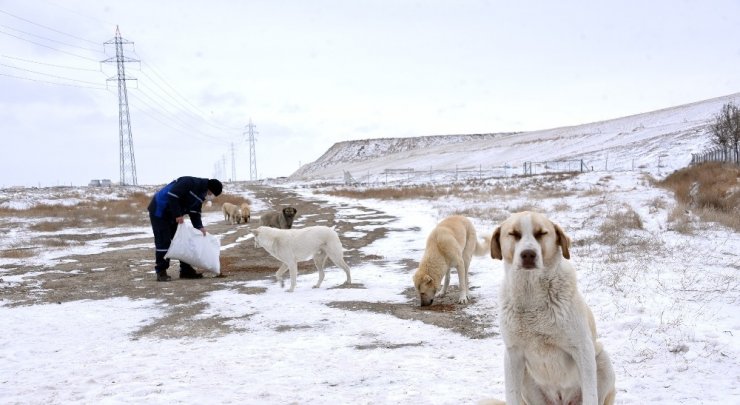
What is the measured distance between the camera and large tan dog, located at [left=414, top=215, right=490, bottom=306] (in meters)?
7.62

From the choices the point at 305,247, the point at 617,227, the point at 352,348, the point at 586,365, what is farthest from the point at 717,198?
the point at 586,365

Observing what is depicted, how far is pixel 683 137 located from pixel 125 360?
73.2 m

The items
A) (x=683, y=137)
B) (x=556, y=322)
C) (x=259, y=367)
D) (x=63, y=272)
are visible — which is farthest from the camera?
(x=683, y=137)

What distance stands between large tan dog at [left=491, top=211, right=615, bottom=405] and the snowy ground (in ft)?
2.83

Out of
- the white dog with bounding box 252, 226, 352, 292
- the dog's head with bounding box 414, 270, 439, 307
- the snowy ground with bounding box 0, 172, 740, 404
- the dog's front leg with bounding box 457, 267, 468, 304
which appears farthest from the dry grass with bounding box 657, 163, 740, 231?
the white dog with bounding box 252, 226, 352, 292

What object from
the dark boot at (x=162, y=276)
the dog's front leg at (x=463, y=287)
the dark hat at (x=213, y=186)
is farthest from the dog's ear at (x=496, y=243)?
the dark boot at (x=162, y=276)

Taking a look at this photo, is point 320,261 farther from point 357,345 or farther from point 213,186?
point 357,345

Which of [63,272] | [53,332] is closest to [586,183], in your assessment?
[63,272]

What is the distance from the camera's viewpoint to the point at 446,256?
8.08 meters

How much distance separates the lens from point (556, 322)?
10.8 ft

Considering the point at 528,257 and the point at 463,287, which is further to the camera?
the point at 463,287

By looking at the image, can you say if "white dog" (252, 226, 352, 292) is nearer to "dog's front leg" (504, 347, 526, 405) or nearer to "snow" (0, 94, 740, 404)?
"snow" (0, 94, 740, 404)

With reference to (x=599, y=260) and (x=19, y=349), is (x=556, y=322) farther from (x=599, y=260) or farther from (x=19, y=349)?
(x=599, y=260)

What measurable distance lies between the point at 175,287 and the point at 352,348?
5176 mm
